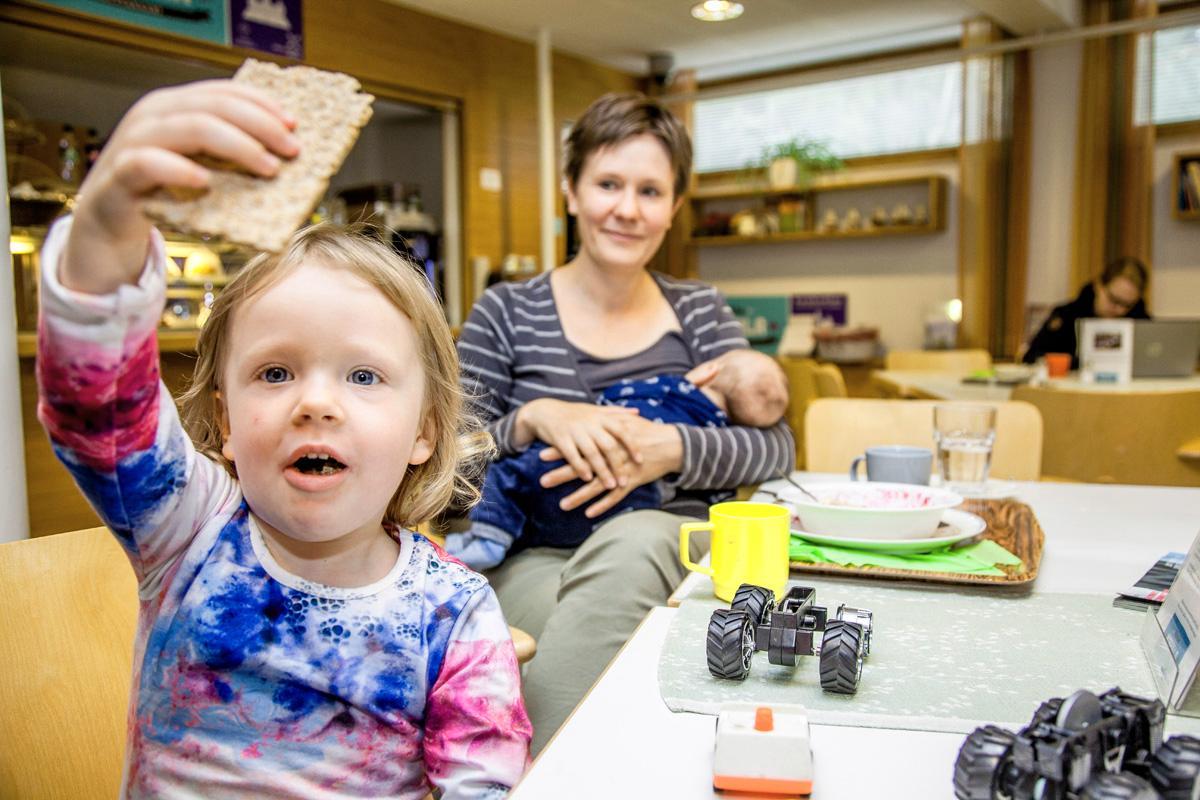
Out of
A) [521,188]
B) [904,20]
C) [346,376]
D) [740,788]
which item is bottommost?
[740,788]

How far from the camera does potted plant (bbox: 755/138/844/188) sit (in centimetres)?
666

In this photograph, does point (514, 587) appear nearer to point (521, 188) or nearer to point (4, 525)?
point (4, 525)

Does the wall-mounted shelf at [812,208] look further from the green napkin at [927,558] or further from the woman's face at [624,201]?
the green napkin at [927,558]

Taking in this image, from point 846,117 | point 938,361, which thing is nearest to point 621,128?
point 938,361

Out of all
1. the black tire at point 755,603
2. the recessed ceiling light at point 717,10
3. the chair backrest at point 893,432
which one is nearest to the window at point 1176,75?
the recessed ceiling light at point 717,10

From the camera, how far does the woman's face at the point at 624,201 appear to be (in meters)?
1.94

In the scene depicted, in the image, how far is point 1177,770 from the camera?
1.77 ft

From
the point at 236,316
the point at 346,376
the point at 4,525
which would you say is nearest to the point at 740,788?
the point at 346,376

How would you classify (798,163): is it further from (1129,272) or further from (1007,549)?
(1007,549)

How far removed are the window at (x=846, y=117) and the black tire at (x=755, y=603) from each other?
19.5 ft

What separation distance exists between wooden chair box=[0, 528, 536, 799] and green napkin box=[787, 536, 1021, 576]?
2.53 ft

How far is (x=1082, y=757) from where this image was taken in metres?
0.54

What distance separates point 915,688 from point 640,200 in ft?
4.43

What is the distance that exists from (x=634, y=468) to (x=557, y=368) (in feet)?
1.05
